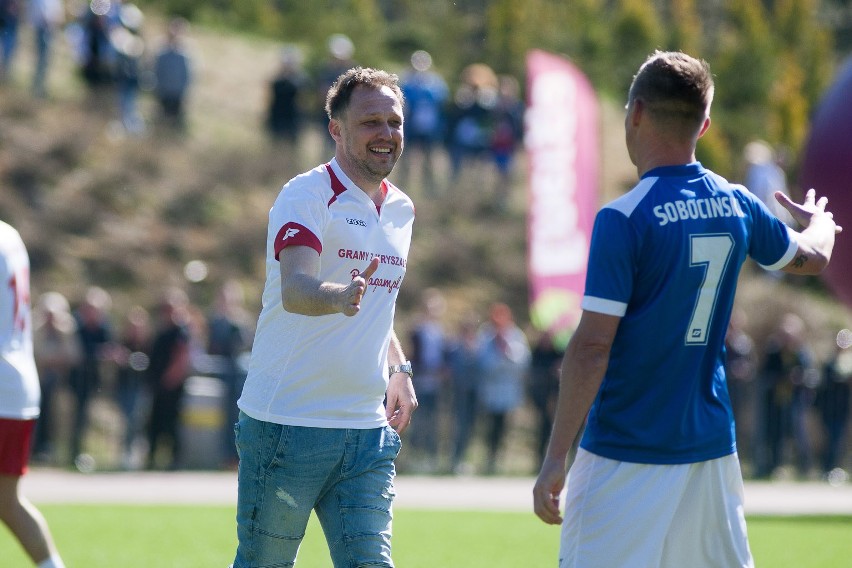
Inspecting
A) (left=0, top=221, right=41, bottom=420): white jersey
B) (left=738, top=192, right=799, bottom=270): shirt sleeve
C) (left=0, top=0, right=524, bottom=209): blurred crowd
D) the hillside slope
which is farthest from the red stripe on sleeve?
the hillside slope

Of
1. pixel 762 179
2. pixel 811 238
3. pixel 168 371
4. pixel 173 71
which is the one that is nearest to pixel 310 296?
pixel 811 238

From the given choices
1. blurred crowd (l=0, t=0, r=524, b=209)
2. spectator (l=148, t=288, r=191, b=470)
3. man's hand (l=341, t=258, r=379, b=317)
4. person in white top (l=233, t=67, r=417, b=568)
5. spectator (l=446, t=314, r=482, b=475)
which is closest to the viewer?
man's hand (l=341, t=258, r=379, b=317)

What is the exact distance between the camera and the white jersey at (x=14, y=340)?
6742 mm

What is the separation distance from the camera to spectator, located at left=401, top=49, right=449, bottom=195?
24.2m

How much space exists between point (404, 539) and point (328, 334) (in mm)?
6473

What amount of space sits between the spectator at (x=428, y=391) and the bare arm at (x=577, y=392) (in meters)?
12.8

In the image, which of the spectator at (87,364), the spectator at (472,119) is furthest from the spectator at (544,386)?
the spectator at (472,119)

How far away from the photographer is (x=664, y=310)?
4547 millimetres

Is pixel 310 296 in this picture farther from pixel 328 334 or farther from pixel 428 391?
pixel 428 391

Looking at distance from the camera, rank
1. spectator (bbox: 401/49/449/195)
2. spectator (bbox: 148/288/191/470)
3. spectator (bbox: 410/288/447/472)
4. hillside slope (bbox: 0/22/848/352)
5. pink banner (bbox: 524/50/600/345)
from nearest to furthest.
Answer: spectator (bbox: 148/288/191/470) → spectator (bbox: 410/288/447/472) → pink banner (bbox: 524/50/600/345) → spectator (bbox: 401/49/449/195) → hillside slope (bbox: 0/22/848/352)

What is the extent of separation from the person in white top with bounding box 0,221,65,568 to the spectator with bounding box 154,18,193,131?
680 inches

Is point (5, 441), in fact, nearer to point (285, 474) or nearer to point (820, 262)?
point (285, 474)

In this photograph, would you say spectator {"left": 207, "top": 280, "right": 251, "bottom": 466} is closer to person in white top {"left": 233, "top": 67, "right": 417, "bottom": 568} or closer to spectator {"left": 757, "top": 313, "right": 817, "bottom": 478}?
spectator {"left": 757, "top": 313, "right": 817, "bottom": 478}

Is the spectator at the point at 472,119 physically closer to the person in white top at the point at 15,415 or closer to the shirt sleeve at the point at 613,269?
the person in white top at the point at 15,415
